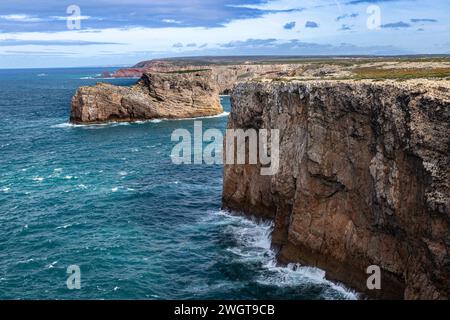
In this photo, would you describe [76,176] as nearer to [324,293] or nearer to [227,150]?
[227,150]

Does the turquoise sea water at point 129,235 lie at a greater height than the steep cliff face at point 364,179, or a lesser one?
lesser

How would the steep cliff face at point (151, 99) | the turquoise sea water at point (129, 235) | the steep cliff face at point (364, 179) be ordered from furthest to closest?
the steep cliff face at point (151, 99)
the turquoise sea water at point (129, 235)
the steep cliff face at point (364, 179)

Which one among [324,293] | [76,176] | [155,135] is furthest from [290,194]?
[155,135]

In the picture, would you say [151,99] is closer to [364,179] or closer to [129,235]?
[129,235]

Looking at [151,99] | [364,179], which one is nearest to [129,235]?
[364,179]

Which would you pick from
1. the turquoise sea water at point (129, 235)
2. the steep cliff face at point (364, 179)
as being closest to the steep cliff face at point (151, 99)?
the turquoise sea water at point (129, 235)

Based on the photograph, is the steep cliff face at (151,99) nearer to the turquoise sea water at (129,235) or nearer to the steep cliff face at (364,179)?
the turquoise sea water at (129,235)

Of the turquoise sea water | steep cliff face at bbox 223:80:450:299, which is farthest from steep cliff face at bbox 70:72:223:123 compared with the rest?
steep cliff face at bbox 223:80:450:299
